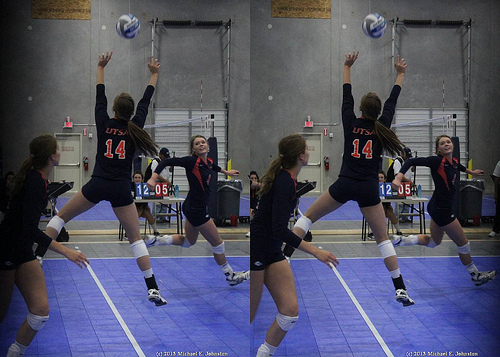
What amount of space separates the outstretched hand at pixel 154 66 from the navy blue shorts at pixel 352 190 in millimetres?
1876

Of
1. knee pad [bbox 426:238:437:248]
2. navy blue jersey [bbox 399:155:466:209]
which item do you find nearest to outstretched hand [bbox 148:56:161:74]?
navy blue jersey [bbox 399:155:466:209]

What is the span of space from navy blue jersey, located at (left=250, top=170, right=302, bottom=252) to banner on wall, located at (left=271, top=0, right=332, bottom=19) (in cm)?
164

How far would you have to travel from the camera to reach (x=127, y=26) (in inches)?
221

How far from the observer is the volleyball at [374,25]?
588 centimetres

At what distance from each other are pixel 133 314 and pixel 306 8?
3442mm

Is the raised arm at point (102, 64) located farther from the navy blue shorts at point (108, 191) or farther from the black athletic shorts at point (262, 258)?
the black athletic shorts at point (262, 258)

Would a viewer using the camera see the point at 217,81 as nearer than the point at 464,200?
Yes

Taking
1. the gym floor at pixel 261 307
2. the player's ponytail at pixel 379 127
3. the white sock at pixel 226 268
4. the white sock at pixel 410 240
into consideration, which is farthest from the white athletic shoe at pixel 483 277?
the white sock at pixel 226 268

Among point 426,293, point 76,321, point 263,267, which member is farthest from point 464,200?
point 76,321

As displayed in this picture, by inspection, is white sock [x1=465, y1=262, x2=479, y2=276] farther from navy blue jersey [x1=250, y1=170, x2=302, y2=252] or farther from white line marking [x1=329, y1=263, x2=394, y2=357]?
navy blue jersey [x1=250, y1=170, x2=302, y2=252]

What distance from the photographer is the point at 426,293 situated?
719 cm

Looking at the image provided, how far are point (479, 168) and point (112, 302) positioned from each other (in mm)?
3898

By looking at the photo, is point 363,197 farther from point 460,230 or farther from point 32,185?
point 32,185

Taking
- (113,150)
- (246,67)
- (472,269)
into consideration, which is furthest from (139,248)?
(472,269)
